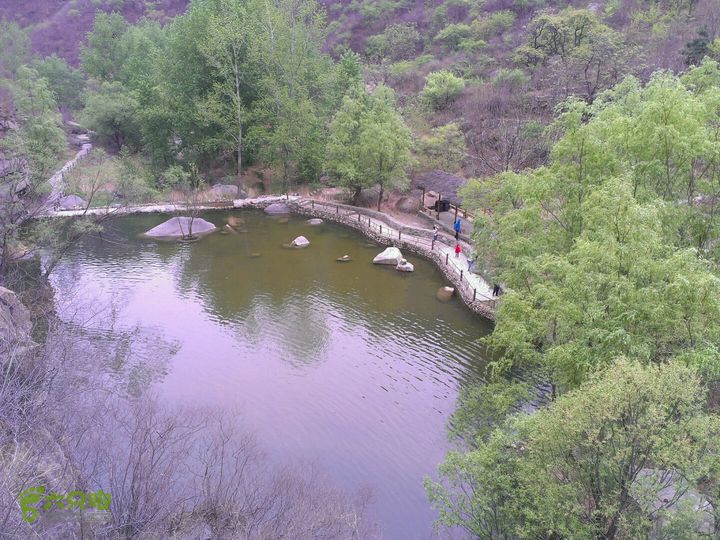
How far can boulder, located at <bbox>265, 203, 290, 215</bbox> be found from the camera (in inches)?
1533

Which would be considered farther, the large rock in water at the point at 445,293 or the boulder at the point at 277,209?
the boulder at the point at 277,209

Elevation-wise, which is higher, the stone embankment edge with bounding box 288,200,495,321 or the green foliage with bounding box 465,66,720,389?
the green foliage with bounding box 465,66,720,389

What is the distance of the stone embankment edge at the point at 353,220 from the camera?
81.0ft

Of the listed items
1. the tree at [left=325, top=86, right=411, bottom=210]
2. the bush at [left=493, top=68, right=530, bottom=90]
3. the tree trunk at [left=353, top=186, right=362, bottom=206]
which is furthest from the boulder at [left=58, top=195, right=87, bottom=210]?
the bush at [left=493, top=68, right=530, bottom=90]

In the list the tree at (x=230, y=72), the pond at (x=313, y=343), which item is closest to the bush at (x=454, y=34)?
the tree at (x=230, y=72)

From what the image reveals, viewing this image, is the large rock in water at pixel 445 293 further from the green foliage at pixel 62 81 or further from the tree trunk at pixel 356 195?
the green foliage at pixel 62 81

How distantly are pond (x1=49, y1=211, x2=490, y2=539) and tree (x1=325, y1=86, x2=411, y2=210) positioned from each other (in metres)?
6.07

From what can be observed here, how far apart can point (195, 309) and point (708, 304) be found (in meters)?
19.3

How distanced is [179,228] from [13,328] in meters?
19.2

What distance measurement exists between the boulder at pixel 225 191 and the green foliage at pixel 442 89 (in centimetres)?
2008

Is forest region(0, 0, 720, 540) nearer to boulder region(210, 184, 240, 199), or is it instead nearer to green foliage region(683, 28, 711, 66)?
green foliage region(683, 28, 711, 66)

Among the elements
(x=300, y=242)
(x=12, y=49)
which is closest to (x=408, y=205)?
(x=300, y=242)

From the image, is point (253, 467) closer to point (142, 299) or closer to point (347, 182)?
point (142, 299)

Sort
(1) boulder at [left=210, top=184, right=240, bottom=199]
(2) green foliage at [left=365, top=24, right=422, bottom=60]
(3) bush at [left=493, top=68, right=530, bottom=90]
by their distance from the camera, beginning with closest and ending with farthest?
(1) boulder at [left=210, top=184, right=240, bottom=199]
(3) bush at [left=493, top=68, right=530, bottom=90]
(2) green foliage at [left=365, top=24, right=422, bottom=60]
